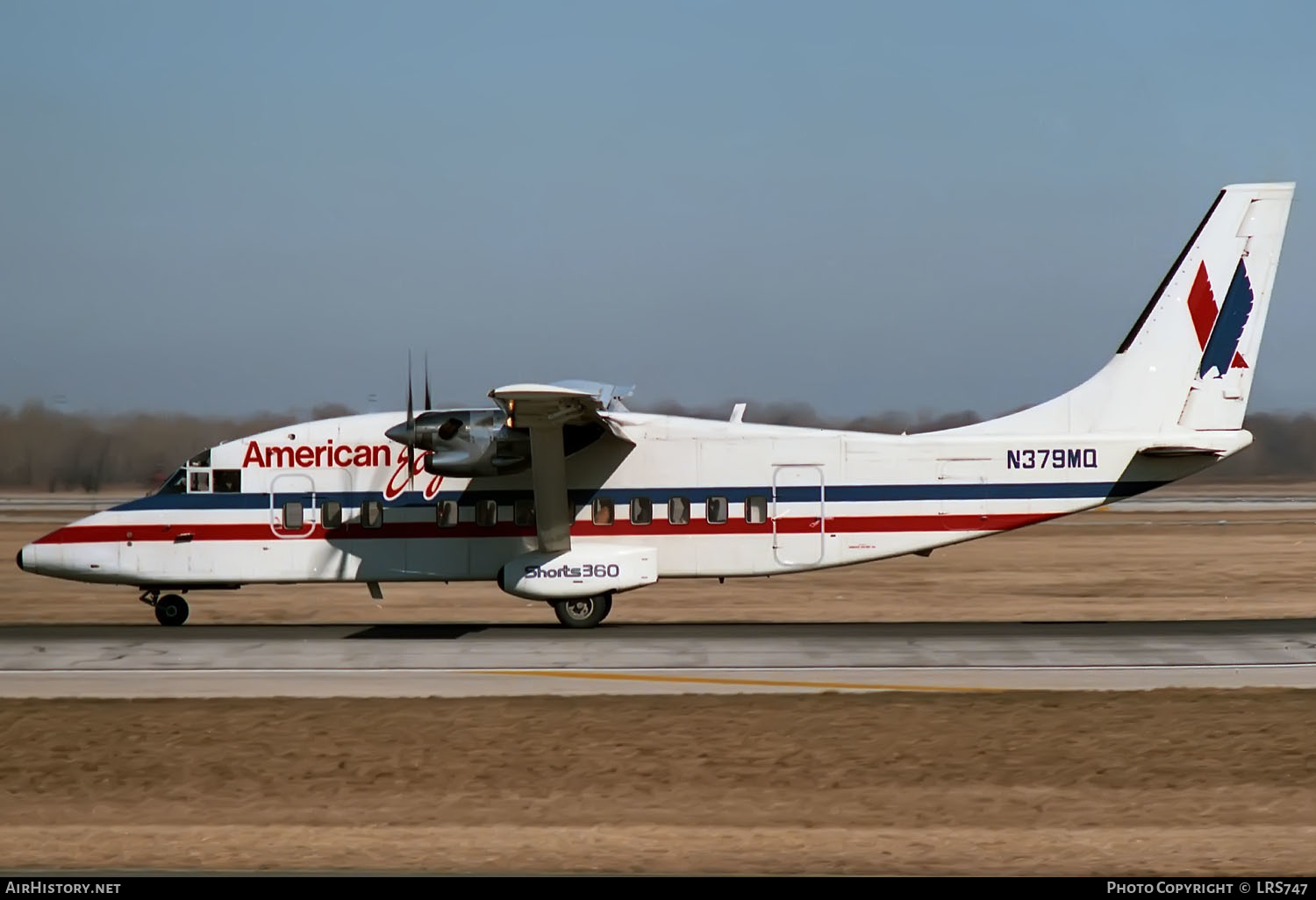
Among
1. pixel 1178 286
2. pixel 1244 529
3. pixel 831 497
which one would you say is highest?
pixel 1178 286

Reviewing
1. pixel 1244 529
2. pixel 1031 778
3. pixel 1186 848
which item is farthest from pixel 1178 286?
pixel 1244 529

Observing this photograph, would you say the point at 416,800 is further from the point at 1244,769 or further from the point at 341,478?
the point at 341,478

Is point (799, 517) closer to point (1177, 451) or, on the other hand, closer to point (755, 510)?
point (755, 510)

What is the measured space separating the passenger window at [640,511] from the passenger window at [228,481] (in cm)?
711

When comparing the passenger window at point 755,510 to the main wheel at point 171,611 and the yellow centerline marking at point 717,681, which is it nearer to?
the yellow centerline marking at point 717,681

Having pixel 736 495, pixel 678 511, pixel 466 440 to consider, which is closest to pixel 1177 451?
pixel 736 495

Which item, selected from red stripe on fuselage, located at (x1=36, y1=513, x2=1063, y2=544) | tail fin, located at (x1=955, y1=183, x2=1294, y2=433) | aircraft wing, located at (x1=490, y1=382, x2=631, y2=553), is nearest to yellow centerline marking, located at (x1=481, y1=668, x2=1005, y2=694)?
aircraft wing, located at (x1=490, y1=382, x2=631, y2=553)

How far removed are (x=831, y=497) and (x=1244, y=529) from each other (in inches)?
1396

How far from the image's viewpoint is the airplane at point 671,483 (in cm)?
2450

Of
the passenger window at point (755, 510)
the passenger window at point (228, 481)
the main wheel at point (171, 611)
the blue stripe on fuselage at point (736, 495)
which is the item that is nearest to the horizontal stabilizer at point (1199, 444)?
the blue stripe on fuselage at point (736, 495)

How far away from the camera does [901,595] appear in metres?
33.5

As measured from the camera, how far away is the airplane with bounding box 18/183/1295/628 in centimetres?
2450

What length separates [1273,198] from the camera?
81.8 feet

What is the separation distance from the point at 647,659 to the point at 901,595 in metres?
14.0
